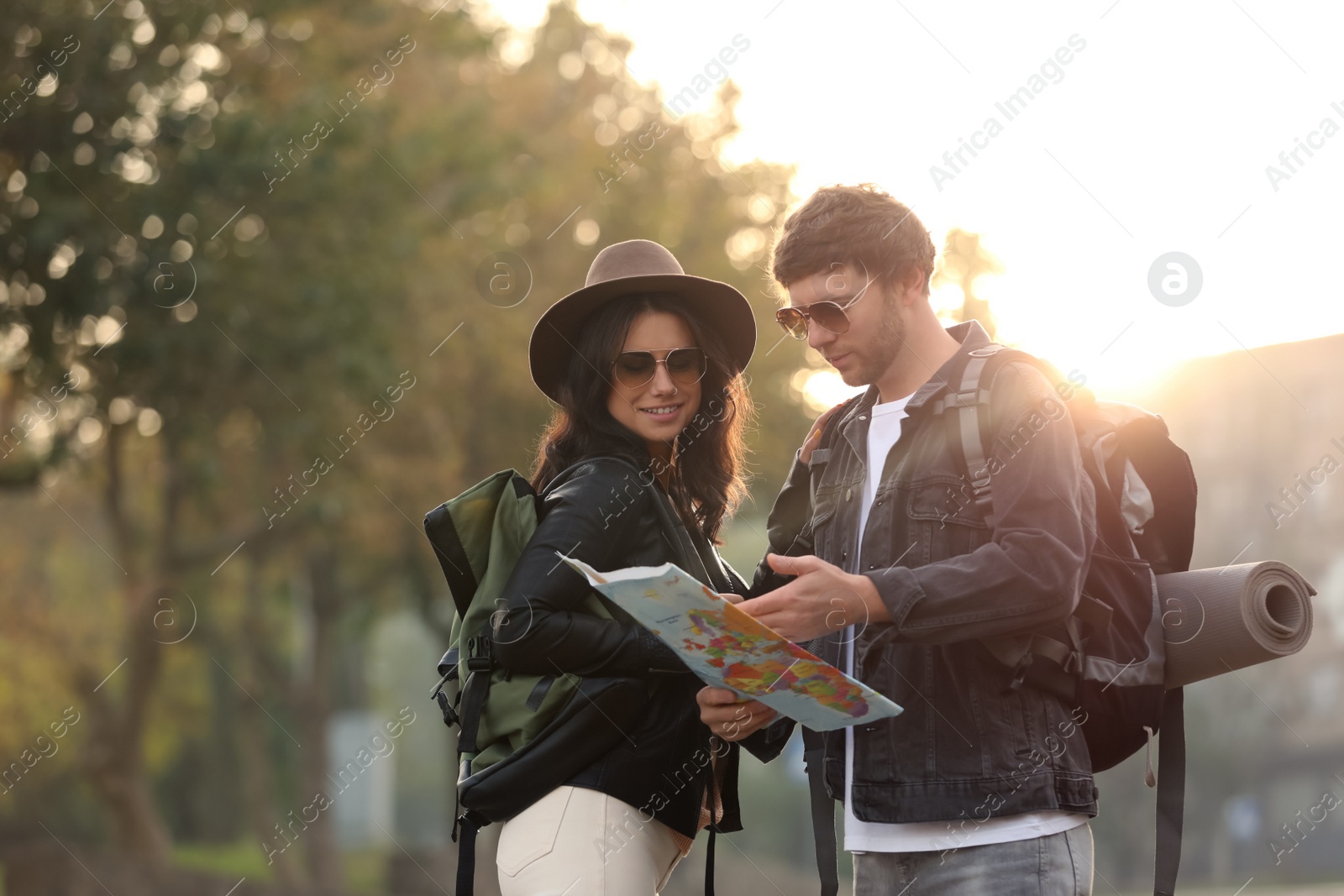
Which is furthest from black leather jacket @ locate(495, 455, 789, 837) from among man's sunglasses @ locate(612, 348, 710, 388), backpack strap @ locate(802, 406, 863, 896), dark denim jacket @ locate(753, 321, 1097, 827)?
dark denim jacket @ locate(753, 321, 1097, 827)

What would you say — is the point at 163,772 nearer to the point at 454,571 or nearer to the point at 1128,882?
the point at 1128,882

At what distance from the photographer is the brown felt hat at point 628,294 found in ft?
11.2

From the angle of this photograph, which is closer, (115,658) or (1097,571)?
(1097,571)

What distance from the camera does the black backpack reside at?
2.73 m

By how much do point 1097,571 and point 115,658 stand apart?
26.3 m

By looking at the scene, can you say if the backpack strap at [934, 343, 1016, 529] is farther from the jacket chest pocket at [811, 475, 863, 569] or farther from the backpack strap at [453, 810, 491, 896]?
the backpack strap at [453, 810, 491, 896]

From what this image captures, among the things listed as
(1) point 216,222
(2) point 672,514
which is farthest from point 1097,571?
(1) point 216,222

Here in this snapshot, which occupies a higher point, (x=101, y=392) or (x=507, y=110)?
(x=507, y=110)

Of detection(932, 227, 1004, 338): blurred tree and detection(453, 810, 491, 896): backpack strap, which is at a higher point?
detection(932, 227, 1004, 338): blurred tree

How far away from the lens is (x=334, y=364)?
11.7 metres

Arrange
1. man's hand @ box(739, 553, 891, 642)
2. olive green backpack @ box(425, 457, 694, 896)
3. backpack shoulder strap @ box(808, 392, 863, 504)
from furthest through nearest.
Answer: backpack shoulder strap @ box(808, 392, 863, 504) → olive green backpack @ box(425, 457, 694, 896) → man's hand @ box(739, 553, 891, 642)

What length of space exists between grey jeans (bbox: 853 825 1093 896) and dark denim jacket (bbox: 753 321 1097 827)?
0.07 metres

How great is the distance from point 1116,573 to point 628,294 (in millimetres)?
1396

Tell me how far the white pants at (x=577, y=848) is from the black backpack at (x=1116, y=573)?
904mm
